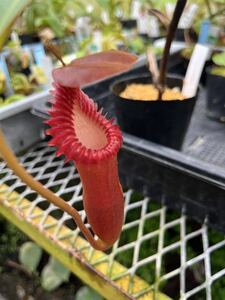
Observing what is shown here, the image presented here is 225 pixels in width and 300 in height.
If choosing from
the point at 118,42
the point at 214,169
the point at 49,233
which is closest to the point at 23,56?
the point at 118,42

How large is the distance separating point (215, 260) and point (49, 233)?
1.02 feet

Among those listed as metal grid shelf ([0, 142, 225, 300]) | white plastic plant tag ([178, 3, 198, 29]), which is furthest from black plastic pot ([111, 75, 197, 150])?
white plastic plant tag ([178, 3, 198, 29])

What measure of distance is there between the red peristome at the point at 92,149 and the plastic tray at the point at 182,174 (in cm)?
23

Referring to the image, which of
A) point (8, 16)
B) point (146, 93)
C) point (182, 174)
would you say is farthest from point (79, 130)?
point (146, 93)

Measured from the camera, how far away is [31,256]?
843 millimetres

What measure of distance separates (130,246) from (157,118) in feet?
0.80

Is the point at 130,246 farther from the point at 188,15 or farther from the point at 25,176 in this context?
the point at 188,15

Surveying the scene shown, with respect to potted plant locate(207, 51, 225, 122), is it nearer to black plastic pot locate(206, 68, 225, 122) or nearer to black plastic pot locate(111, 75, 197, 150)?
black plastic pot locate(206, 68, 225, 122)

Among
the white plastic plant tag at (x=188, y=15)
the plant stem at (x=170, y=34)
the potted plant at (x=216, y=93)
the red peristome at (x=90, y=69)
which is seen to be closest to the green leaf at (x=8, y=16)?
the red peristome at (x=90, y=69)

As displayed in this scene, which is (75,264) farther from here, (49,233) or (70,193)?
(70,193)

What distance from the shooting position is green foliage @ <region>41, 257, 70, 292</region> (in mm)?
795

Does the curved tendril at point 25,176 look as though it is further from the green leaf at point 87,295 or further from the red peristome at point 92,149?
the green leaf at point 87,295

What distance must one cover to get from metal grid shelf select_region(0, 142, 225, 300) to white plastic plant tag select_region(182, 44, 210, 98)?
0.23 meters

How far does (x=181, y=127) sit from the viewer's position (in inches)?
25.1
